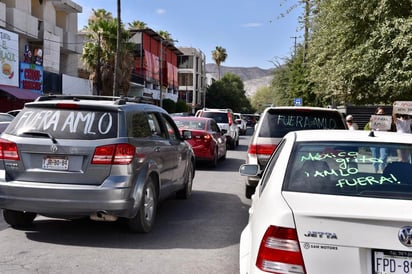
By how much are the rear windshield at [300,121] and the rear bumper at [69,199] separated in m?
3.35

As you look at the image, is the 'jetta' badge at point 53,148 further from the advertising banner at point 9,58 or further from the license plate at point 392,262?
the advertising banner at point 9,58

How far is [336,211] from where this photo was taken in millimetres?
2678

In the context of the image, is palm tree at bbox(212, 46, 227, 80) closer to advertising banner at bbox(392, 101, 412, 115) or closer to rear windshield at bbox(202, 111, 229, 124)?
rear windshield at bbox(202, 111, 229, 124)

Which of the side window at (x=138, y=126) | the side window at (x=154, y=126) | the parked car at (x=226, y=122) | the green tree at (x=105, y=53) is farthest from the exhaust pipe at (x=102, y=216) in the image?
the green tree at (x=105, y=53)

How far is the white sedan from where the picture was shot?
8.41 ft

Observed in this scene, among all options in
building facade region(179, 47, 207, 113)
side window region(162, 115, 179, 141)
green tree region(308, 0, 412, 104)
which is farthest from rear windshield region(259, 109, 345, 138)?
building facade region(179, 47, 207, 113)

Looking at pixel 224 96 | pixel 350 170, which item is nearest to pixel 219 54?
pixel 224 96

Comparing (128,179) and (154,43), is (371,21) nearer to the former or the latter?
(128,179)

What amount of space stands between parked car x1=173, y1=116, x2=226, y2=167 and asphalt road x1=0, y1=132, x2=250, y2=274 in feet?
17.0

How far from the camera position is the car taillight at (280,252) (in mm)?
2635

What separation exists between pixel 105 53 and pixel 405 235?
115 feet

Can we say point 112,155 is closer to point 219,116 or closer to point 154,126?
Result: point 154,126

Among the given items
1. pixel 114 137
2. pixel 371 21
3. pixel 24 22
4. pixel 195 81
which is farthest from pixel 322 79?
pixel 195 81

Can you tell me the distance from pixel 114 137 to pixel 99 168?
0.41 meters
